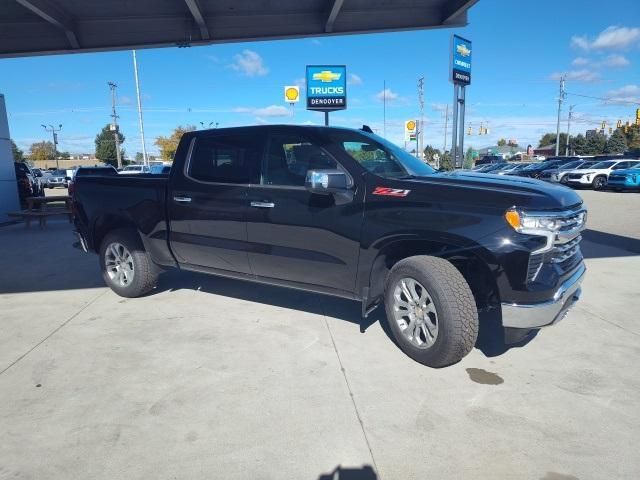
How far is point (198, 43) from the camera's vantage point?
10.5 meters

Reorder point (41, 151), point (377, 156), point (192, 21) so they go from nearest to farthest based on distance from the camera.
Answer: point (377, 156) → point (192, 21) → point (41, 151)

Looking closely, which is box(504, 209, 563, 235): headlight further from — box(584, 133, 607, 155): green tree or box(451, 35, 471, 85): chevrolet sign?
box(584, 133, 607, 155): green tree

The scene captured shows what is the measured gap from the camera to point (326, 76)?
55.2 feet

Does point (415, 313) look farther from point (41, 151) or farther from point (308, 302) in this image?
point (41, 151)

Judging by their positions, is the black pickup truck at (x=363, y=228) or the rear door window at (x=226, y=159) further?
the rear door window at (x=226, y=159)

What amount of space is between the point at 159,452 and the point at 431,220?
8.14 feet

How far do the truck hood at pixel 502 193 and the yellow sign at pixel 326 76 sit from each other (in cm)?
1391

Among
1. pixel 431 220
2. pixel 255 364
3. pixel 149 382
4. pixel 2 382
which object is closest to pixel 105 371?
pixel 149 382

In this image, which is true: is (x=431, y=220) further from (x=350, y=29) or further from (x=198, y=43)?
(x=198, y=43)

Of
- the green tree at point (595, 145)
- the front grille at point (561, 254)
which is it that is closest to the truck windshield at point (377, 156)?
the front grille at point (561, 254)

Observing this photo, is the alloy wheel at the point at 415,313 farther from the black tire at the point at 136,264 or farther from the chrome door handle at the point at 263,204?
the black tire at the point at 136,264

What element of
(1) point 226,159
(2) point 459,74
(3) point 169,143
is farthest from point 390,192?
(3) point 169,143

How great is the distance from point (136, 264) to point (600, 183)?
2680 centimetres

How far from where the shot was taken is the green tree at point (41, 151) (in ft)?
376
